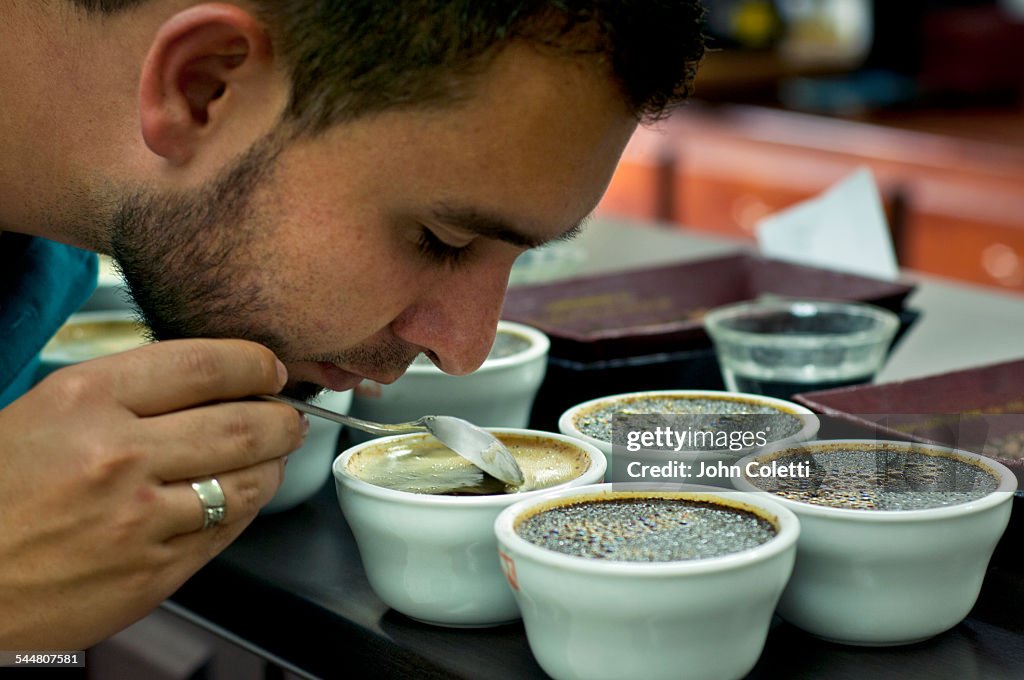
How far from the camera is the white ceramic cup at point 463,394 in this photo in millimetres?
1190

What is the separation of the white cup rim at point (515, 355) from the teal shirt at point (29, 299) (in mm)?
399

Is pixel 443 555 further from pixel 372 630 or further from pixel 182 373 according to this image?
pixel 182 373

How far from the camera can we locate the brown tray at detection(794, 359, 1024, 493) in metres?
1.08

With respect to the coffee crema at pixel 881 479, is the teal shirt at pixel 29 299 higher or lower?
lower

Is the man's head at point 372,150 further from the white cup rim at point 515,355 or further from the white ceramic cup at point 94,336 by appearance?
the white ceramic cup at point 94,336

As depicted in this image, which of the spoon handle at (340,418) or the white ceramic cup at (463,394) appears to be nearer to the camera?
the spoon handle at (340,418)

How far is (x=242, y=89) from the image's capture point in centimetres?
94

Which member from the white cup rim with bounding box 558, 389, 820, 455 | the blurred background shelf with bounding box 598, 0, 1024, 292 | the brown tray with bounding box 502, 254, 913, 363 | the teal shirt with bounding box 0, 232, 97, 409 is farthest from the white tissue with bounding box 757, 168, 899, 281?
the blurred background shelf with bounding box 598, 0, 1024, 292

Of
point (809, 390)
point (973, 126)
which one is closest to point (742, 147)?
point (973, 126)

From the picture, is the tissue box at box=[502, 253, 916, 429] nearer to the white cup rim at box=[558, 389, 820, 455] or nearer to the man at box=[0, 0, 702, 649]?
the white cup rim at box=[558, 389, 820, 455]

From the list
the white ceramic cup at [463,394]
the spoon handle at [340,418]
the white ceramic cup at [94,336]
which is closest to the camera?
the spoon handle at [340,418]

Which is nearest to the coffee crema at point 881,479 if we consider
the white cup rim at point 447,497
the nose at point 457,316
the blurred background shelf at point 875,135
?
the white cup rim at point 447,497

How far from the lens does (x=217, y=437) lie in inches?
34.5

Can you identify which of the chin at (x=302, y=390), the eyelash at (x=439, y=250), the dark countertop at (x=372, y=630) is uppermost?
the eyelash at (x=439, y=250)
